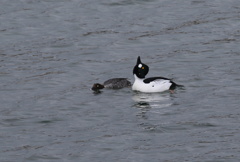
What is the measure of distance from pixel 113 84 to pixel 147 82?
46.4 inches

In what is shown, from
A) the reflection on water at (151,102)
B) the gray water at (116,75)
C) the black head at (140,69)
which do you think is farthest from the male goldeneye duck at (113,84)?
the reflection on water at (151,102)

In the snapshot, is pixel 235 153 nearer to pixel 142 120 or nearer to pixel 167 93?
pixel 142 120

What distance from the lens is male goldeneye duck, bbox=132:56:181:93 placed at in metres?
30.3

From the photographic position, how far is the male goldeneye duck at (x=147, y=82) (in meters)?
30.3

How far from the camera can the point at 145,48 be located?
36469 mm

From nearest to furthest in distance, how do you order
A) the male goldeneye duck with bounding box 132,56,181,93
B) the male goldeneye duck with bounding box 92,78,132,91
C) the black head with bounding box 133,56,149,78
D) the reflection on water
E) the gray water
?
the gray water < the reflection on water < the male goldeneye duck with bounding box 132,56,181,93 < the male goldeneye duck with bounding box 92,78,132,91 < the black head with bounding box 133,56,149,78

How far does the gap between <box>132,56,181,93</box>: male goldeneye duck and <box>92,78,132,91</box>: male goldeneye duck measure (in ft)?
1.20

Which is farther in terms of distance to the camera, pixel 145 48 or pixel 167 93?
pixel 145 48

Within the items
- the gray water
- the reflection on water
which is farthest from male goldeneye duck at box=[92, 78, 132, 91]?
the reflection on water

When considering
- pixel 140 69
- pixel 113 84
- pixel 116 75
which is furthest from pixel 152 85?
pixel 116 75

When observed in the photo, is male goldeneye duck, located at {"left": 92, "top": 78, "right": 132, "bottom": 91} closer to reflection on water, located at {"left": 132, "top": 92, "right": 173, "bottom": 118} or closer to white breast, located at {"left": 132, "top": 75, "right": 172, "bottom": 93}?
white breast, located at {"left": 132, "top": 75, "right": 172, "bottom": 93}

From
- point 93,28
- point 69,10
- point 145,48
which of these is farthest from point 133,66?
point 69,10

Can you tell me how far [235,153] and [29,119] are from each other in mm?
6938

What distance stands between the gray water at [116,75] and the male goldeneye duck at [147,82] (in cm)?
27
